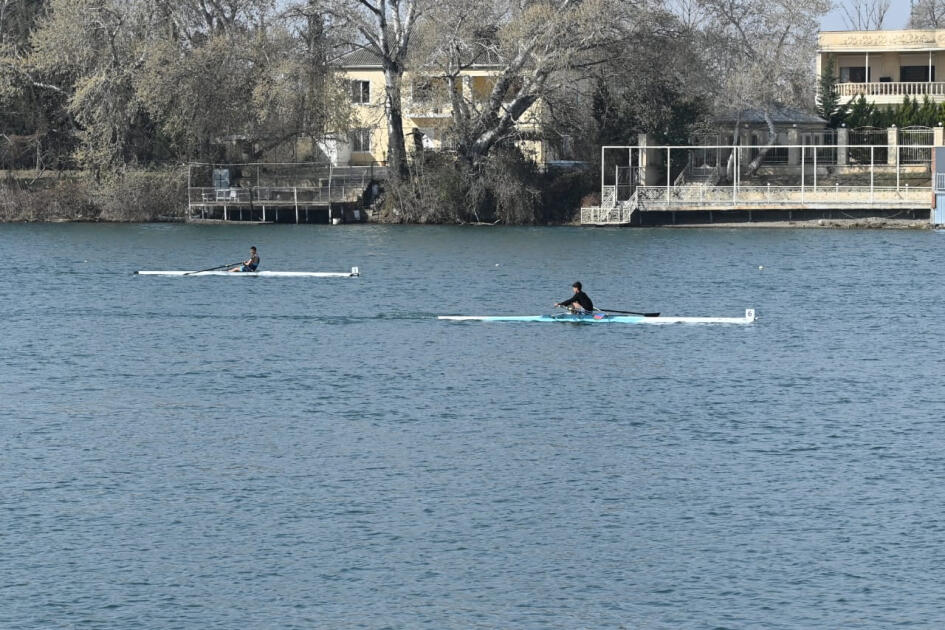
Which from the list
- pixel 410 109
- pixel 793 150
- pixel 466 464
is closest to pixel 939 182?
pixel 793 150

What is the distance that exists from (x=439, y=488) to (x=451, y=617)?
6.07 m

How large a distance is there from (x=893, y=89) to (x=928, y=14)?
50.0 meters

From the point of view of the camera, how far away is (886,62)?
107m

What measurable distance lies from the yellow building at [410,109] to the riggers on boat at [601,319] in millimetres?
38865

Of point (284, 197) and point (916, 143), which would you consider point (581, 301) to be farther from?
point (284, 197)

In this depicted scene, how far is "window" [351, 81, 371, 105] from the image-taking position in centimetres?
9557

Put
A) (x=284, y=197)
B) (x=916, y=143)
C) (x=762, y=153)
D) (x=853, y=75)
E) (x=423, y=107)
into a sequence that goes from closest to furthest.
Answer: (x=423, y=107) → (x=916, y=143) → (x=762, y=153) → (x=284, y=197) → (x=853, y=75)

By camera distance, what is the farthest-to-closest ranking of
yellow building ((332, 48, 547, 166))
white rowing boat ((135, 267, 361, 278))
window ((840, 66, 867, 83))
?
window ((840, 66, 867, 83))
yellow building ((332, 48, 547, 166))
white rowing boat ((135, 267, 361, 278))

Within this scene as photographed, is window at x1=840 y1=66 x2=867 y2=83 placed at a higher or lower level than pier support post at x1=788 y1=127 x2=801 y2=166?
higher

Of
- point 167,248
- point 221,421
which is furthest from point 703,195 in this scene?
point 221,421

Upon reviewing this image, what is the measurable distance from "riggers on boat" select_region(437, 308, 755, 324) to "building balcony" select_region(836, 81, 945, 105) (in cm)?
5934

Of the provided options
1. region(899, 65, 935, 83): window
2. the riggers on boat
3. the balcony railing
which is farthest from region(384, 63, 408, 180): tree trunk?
the riggers on boat

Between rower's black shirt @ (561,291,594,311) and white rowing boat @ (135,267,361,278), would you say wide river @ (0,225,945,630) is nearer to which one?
rower's black shirt @ (561,291,594,311)

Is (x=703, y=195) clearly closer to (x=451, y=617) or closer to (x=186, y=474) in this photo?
(x=186, y=474)
